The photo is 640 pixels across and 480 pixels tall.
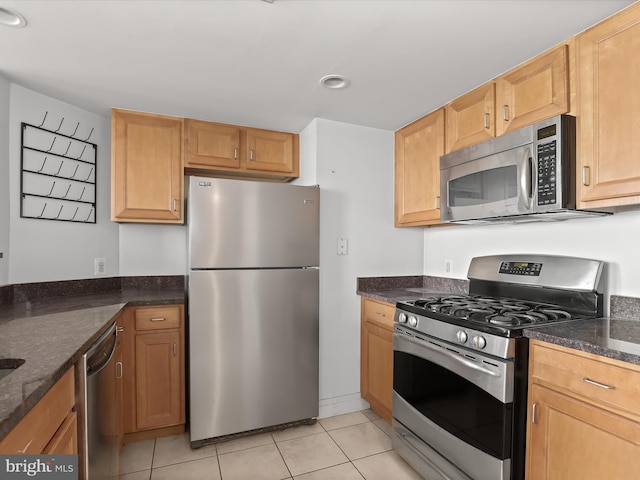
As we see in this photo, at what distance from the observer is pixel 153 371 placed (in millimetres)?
2217

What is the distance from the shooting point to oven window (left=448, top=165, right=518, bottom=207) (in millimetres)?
1807

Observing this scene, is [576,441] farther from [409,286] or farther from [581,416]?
[409,286]

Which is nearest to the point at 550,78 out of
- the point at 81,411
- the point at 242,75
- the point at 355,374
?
the point at 242,75

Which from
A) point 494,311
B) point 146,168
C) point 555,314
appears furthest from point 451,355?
point 146,168

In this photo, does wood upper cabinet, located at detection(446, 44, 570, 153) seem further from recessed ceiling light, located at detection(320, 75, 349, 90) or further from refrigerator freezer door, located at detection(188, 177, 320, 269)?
refrigerator freezer door, located at detection(188, 177, 320, 269)

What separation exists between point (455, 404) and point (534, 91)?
1.53 metres

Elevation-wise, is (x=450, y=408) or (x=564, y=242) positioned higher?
(x=564, y=242)

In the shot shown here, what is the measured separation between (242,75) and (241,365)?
1.70 m

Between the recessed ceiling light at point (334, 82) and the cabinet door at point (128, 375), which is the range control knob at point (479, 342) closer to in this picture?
the recessed ceiling light at point (334, 82)

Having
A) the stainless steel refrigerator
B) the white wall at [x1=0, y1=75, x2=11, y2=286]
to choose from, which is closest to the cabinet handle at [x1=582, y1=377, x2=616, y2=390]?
the stainless steel refrigerator

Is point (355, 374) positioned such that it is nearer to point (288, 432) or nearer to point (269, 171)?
point (288, 432)

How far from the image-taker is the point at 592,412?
122 centimetres

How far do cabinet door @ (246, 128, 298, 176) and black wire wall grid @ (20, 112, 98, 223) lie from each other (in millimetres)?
1094

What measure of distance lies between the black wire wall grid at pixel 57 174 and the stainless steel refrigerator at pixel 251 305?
893 mm
